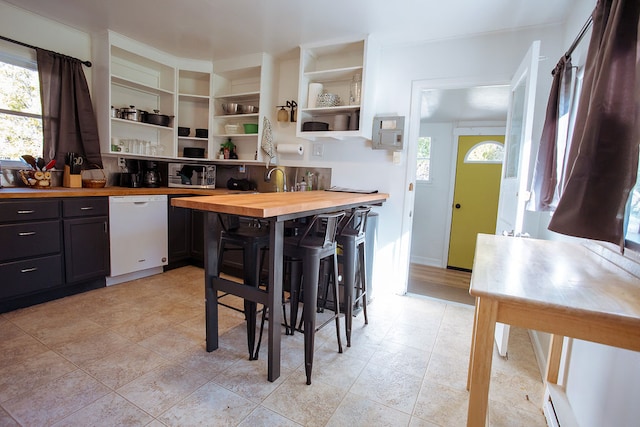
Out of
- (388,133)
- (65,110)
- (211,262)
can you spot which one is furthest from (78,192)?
(388,133)

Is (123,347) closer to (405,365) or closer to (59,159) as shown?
(405,365)

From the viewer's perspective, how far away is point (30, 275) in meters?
2.42

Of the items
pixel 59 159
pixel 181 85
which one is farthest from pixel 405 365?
pixel 181 85

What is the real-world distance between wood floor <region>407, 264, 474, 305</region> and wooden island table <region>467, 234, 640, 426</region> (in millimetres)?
2195

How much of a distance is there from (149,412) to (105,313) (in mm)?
1328

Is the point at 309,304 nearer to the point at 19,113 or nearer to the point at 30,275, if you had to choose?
the point at 30,275

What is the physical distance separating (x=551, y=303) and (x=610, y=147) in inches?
22.4

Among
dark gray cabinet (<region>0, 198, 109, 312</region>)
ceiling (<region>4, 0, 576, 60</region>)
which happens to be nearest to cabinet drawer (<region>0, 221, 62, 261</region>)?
dark gray cabinet (<region>0, 198, 109, 312</region>)

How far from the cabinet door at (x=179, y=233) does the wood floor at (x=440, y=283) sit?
8.32ft

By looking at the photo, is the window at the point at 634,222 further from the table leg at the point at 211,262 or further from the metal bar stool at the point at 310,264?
the table leg at the point at 211,262

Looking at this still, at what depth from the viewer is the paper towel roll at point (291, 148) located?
3412 mm

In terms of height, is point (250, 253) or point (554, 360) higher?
point (250, 253)

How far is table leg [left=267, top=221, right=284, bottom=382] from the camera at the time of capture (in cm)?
155

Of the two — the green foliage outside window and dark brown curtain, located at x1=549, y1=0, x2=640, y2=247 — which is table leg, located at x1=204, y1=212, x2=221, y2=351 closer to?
dark brown curtain, located at x1=549, y1=0, x2=640, y2=247
